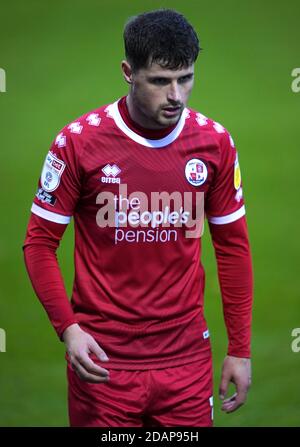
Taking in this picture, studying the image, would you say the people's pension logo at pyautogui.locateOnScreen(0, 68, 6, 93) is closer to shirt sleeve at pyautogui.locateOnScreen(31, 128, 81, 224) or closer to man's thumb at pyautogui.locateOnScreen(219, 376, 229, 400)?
shirt sleeve at pyautogui.locateOnScreen(31, 128, 81, 224)

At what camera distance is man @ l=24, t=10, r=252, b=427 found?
392 centimetres

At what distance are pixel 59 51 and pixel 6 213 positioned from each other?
73.6 inches

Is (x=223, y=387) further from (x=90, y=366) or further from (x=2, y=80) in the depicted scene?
(x=2, y=80)

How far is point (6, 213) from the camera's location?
774 cm

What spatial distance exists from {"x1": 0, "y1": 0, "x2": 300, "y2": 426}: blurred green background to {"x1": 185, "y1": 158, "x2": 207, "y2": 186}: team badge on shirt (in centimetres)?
202

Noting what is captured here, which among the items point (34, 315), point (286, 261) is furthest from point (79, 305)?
point (286, 261)

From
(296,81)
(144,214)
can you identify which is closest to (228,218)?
(144,214)

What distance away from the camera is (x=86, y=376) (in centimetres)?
372

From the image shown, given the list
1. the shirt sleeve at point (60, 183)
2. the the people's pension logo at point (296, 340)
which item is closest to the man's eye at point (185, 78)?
the shirt sleeve at point (60, 183)

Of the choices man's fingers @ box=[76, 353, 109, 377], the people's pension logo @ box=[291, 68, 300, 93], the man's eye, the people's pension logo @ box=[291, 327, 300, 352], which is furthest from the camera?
the people's pension logo @ box=[291, 68, 300, 93]

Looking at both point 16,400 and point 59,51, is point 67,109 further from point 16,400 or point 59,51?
A: point 16,400

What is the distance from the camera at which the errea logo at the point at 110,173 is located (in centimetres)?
394

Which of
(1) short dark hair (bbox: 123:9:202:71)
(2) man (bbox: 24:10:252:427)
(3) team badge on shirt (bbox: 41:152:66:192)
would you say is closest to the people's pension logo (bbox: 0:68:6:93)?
(2) man (bbox: 24:10:252:427)

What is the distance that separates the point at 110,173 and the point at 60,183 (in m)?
0.19
